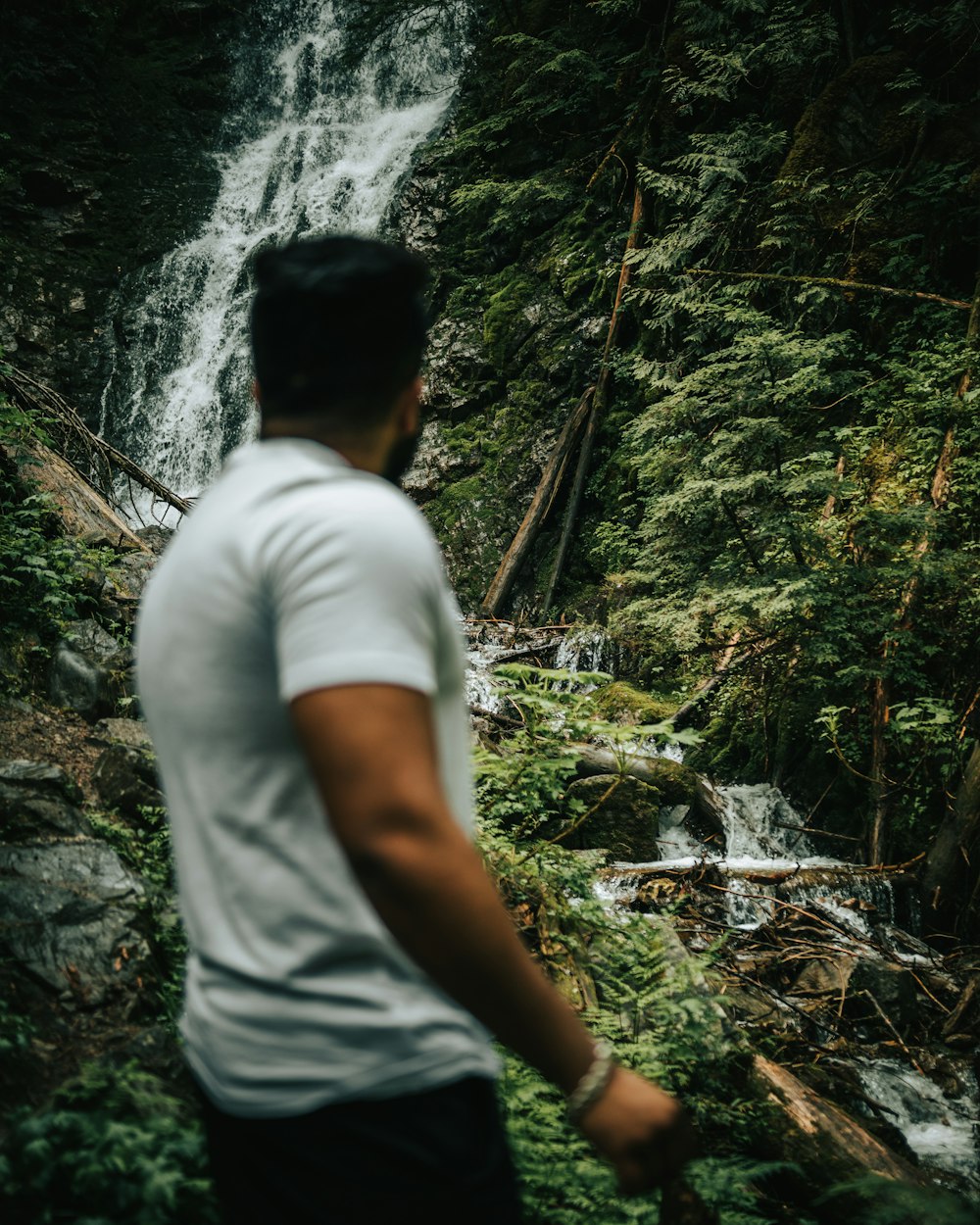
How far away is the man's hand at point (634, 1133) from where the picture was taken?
3.24 ft

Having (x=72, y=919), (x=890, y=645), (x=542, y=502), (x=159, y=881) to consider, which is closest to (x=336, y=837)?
(x=72, y=919)

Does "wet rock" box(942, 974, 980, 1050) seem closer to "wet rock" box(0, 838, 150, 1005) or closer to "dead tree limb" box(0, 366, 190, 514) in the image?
"wet rock" box(0, 838, 150, 1005)

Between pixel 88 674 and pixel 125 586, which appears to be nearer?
pixel 88 674

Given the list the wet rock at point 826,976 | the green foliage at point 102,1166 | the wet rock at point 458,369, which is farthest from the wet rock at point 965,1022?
the wet rock at point 458,369

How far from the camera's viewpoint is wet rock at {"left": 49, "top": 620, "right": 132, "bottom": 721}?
228 inches

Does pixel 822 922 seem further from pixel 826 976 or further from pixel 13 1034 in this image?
pixel 13 1034

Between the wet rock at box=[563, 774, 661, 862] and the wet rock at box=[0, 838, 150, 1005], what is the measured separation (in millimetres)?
4776

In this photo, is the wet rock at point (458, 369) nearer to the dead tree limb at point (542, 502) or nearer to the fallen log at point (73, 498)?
the dead tree limb at point (542, 502)

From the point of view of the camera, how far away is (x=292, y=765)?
94 centimetres

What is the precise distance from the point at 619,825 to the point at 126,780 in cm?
465

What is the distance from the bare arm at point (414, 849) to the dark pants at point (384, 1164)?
0.42 feet

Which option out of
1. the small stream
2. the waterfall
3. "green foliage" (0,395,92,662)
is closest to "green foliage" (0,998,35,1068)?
"green foliage" (0,395,92,662)

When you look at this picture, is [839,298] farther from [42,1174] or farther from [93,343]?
[93,343]

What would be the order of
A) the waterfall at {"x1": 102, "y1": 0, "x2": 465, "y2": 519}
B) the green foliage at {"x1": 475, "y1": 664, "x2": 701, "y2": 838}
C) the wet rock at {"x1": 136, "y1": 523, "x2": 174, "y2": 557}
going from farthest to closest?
the waterfall at {"x1": 102, "y1": 0, "x2": 465, "y2": 519}
the wet rock at {"x1": 136, "y1": 523, "x2": 174, "y2": 557}
the green foliage at {"x1": 475, "y1": 664, "x2": 701, "y2": 838}
